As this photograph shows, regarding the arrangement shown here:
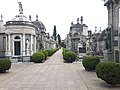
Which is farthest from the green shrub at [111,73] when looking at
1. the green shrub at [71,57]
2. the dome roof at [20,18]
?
the dome roof at [20,18]

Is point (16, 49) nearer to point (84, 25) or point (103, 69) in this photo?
point (103, 69)

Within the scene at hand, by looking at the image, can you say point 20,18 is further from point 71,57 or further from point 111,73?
point 111,73

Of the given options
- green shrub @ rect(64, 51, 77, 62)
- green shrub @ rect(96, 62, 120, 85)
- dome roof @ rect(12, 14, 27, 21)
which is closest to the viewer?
green shrub @ rect(96, 62, 120, 85)

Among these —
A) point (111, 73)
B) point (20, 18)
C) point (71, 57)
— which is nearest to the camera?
point (111, 73)

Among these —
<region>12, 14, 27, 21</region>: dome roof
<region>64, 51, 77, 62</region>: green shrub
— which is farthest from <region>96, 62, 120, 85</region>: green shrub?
<region>12, 14, 27, 21</region>: dome roof

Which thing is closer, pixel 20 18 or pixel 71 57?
pixel 71 57

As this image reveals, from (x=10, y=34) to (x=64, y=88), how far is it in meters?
23.9

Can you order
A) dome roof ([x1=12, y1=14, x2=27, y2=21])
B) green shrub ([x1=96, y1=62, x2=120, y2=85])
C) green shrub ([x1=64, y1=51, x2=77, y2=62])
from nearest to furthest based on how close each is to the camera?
1. green shrub ([x1=96, y1=62, x2=120, y2=85])
2. green shrub ([x1=64, y1=51, x2=77, y2=62])
3. dome roof ([x1=12, y1=14, x2=27, y2=21])

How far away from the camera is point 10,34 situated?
1368 inches

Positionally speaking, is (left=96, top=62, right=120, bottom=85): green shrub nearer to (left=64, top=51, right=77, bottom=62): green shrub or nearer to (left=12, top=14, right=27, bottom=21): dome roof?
(left=64, top=51, right=77, bottom=62): green shrub

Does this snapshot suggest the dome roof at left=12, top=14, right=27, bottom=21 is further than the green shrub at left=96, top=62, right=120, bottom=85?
Yes

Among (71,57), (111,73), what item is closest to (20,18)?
(71,57)

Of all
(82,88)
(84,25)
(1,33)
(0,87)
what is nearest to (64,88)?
(82,88)

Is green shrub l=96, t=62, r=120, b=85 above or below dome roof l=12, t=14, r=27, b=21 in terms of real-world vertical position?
below
